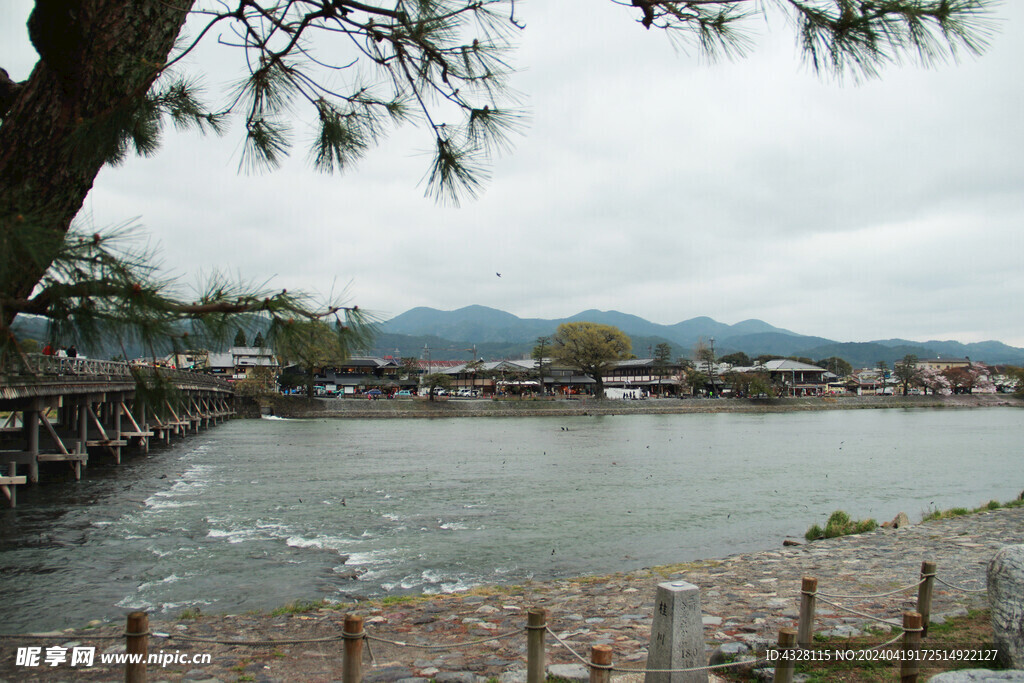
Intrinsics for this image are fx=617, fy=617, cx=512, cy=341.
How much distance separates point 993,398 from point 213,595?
100 meters

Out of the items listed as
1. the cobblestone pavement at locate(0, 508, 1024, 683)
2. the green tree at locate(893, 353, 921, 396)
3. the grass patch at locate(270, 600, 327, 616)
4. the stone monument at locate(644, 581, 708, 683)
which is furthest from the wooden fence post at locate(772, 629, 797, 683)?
the green tree at locate(893, 353, 921, 396)

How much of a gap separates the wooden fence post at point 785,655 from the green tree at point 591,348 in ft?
220

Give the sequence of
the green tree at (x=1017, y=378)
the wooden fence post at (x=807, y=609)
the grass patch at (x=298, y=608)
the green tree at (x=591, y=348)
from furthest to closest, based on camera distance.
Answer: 1. the green tree at (x=1017, y=378)
2. the green tree at (x=591, y=348)
3. the grass patch at (x=298, y=608)
4. the wooden fence post at (x=807, y=609)

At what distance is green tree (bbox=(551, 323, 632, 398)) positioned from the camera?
2817 inches

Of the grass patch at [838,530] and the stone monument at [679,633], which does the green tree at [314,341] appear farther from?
the grass patch at [838,530]

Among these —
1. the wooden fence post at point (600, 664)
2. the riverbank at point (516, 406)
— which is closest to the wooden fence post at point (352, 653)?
the wooden fence post at point (600, 664)

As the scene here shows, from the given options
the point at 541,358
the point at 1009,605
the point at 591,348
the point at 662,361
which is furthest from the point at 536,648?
the point at 662,361

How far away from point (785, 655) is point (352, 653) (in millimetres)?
2333

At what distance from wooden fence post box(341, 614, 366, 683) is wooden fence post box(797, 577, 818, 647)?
2.85m

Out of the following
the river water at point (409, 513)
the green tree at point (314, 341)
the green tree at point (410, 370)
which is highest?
the green tree at point (314, 341)

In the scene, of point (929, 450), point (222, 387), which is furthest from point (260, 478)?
point (222, 387)

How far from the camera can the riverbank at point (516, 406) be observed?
191ft

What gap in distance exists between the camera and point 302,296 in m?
2.60

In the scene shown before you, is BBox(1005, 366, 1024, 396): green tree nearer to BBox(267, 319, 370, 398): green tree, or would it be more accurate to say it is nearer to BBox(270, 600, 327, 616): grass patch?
BBox(270, 600, 327, 616): grass patch
